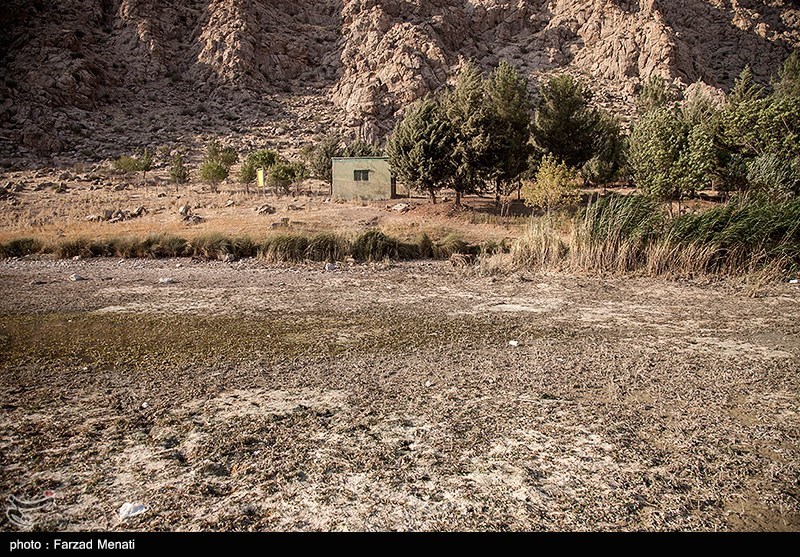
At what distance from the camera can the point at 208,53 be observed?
6212cm

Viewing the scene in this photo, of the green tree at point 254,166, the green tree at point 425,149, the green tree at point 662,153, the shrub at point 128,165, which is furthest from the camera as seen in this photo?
the shrub at point 128,165

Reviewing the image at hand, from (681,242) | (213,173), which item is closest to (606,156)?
(213,173)

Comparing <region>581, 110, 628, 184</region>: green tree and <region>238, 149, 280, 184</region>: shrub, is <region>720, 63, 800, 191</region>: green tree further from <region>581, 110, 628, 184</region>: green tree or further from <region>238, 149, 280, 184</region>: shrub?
<region>238, 149, 280, 184</region>: shrub

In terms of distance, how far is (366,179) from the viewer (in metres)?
31.1

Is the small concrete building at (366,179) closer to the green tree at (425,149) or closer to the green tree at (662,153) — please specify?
the green tree at (425,149)

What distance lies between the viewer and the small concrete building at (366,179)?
30.9 meters

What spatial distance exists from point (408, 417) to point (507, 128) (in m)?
27.3

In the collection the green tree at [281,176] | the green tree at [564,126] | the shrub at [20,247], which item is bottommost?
the shrub at [20,247]

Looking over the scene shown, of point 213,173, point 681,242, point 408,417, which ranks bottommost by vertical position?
point 408,417

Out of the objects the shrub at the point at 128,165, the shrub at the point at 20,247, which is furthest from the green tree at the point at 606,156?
the shrub at the point at 128,165

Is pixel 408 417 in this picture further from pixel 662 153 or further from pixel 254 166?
pixel 254 166

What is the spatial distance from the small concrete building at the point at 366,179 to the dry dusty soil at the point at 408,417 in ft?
77.4

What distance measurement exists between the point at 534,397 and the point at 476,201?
27.2 metres

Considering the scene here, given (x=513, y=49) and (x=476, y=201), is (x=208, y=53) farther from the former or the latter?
(x=476, y=201)
